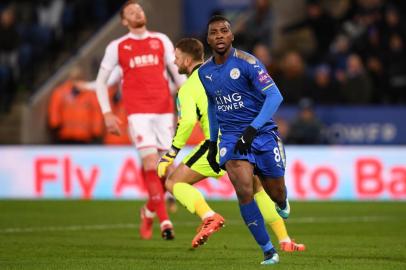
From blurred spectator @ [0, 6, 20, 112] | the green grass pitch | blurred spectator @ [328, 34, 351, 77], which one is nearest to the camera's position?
the green grass pitch

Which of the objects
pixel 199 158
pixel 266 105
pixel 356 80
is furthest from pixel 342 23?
pixel 266 105

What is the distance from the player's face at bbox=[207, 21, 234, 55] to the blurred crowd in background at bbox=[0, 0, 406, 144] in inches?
427

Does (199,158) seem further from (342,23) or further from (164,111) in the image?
(342,23)

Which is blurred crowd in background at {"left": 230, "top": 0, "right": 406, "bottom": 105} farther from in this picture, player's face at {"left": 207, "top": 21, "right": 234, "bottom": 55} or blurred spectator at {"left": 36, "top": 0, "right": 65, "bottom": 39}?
player's face at {"left": 207, "top": 21, "right": 234, "bottom": 55}

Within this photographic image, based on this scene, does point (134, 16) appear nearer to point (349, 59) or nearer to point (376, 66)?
point (349, 59)

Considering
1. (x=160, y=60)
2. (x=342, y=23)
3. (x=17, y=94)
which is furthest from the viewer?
(x=17, y=94)

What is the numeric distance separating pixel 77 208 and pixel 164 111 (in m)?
5.38

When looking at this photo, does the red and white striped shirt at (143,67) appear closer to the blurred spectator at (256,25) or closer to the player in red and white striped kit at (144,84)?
the player in red and white striped kit at (144,84)

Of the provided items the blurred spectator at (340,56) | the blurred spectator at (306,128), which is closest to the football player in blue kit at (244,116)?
the blurred spectator at (306,128)

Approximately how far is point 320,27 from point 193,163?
11.9 metres

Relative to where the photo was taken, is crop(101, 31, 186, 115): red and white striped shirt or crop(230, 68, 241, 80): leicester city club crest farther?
crop(101, 31, 186, 115): red and white striped shirt

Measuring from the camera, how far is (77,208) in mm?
18688

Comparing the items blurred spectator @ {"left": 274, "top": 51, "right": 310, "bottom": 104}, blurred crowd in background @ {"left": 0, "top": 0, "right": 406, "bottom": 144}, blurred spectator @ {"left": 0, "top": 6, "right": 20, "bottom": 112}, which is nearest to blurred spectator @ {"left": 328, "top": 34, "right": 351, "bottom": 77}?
blurred crowd in background @ {"left": 0, "top": 0, "right": 406, "bottom": 144}

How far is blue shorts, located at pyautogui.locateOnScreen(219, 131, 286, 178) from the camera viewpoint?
1018 cm
